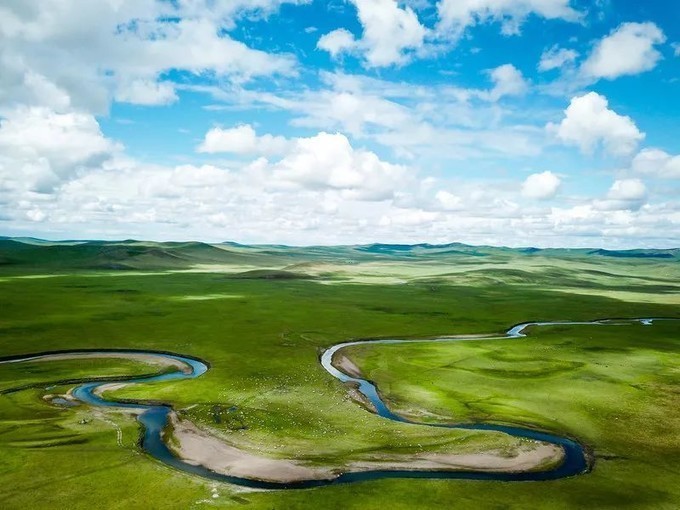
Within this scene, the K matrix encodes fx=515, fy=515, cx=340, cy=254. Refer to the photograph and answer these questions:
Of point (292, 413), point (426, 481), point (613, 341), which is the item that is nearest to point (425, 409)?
point (292, 413)

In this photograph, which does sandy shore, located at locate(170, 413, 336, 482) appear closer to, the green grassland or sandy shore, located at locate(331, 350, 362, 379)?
the green grassland

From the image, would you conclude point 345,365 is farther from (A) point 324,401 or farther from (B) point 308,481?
(B) point 308,481

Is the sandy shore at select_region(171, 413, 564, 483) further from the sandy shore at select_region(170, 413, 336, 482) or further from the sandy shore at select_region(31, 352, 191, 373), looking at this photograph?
the sandy shore at select_region(31, 352, 191, 373)

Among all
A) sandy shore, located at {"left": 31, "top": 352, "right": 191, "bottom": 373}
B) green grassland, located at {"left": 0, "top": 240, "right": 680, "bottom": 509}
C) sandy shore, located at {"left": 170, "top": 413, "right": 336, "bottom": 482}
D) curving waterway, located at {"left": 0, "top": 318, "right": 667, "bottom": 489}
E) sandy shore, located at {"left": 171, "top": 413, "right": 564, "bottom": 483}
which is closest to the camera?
green grassland, located at {"left": 0, "top": 240, "right": 680, "bottom": 509}

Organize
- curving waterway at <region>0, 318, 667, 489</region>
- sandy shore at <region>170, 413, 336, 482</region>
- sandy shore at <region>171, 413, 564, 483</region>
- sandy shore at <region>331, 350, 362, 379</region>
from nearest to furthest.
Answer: sandy shore at <region>170, 413, 336, 482</region>
curving waterway at <region>0, 318, 667, 489</region>
sandy shore at <region>171, 413, 564, 483</region>
sandy shore at <region>331, 350, 362, 379</region>

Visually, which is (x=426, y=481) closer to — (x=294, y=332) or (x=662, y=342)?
(x=294, y=332)

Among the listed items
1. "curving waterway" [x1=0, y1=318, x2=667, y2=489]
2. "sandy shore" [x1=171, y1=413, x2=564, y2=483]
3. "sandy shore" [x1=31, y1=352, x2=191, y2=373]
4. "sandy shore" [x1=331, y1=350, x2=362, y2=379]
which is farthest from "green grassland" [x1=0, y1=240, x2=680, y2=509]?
"sandy shore" [x1=31, y1=352, x2=191, y2=373]

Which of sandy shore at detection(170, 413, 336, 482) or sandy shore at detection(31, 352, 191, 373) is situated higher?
sandy shore at detection(31, 352, 191, 373)

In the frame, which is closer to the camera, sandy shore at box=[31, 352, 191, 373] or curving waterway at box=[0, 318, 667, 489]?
curving waterway at box=[0, 318, 667, 489]

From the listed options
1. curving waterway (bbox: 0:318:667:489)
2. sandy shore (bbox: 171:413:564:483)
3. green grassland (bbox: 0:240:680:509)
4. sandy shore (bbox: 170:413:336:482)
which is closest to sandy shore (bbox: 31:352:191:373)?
curving waterway (bbox: 0:318:667:489)

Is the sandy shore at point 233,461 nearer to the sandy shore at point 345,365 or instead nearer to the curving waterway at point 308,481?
the curving waterway at point 308,481
